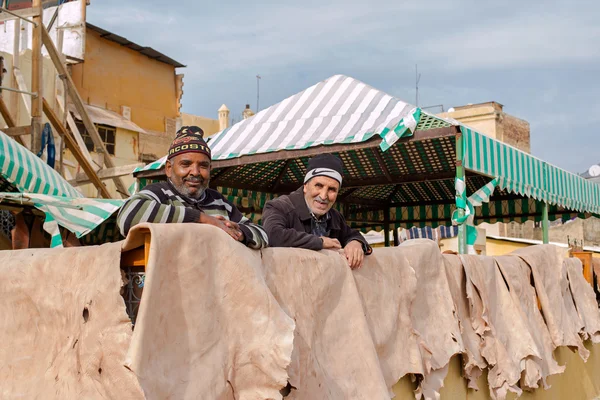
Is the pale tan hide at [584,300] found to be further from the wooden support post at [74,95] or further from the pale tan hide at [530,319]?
the wooden support post at [74,95]

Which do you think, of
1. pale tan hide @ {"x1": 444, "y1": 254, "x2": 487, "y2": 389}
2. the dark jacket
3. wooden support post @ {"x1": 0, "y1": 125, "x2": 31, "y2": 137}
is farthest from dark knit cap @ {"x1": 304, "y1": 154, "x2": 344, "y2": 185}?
wooden support post @ {"x1": 0, "y1": 125, "x2": 31, "y2": 137}

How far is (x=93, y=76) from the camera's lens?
2002 cm

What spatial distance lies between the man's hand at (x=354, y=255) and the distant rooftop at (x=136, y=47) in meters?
18.7

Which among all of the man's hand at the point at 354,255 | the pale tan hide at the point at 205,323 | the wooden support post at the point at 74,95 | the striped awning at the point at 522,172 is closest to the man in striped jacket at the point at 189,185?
the man's hand at the point at 354,255

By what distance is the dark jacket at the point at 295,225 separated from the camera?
2941 millimetres

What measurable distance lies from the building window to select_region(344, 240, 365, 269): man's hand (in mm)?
17893

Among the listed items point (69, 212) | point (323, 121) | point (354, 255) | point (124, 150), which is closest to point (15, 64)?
point (124, 150)

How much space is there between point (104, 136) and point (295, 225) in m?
17.7

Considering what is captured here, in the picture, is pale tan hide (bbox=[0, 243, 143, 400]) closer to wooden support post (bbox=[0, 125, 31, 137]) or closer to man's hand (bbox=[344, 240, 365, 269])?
man's hand (bbox=[344, 240, 365, 269])

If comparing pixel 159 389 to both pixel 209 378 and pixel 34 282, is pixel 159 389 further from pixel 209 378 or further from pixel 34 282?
pixel 34 282

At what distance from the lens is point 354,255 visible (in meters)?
2.89

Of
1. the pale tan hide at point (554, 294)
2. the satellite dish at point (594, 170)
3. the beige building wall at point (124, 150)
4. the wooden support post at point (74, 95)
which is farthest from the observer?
the satellite dish at point (594, 170)

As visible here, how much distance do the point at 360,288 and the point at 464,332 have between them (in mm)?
1233

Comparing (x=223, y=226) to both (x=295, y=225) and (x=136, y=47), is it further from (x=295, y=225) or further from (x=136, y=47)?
(x=136, y=47)
